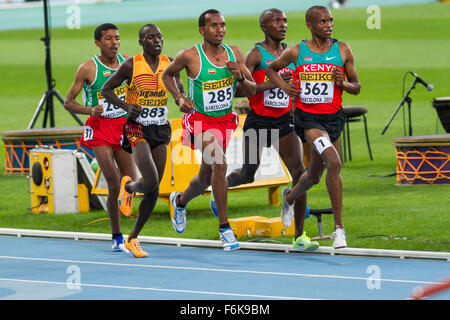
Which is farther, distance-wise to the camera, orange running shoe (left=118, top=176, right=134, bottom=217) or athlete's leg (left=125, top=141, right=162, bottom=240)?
orange running shoe (left=118, top=176, right=134, bottom=217)

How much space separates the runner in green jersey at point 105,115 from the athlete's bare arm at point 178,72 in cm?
64

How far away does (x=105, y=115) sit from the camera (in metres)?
10.2

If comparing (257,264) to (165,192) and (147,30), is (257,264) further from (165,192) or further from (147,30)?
(165,192)

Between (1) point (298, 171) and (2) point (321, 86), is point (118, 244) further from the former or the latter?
(2) point (321, 86)

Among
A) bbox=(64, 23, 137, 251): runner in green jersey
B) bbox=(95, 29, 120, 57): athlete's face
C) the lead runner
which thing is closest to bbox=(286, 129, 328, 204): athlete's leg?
the lead runner

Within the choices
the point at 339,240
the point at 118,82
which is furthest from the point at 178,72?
the point at 339,240

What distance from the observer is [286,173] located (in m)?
13.3

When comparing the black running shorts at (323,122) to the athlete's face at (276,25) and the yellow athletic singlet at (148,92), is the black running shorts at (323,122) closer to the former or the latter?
the athlete's face at (276,25)

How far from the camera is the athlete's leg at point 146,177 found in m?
9.71

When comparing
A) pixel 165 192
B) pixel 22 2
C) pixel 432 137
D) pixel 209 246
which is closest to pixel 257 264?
pixel 209 246

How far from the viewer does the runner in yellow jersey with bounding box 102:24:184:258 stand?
9.74m

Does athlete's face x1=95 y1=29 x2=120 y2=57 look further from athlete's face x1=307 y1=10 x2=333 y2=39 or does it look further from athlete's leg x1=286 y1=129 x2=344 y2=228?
athlete's leg x1=286 y1=129 x2=344 y2=228

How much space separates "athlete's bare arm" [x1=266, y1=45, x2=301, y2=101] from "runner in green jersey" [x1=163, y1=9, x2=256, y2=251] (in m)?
0.21

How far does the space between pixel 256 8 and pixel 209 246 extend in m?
52.1
